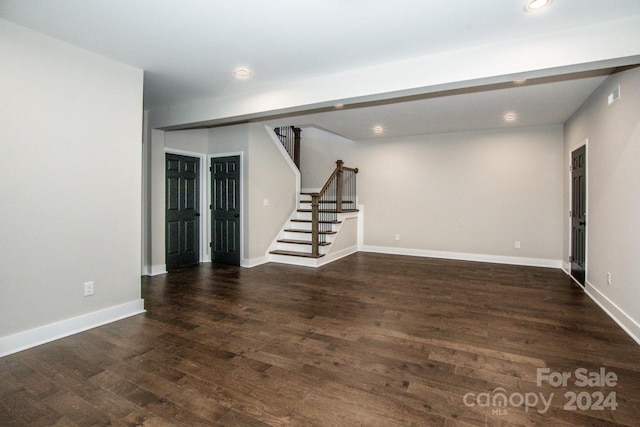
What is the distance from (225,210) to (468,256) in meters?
4.78

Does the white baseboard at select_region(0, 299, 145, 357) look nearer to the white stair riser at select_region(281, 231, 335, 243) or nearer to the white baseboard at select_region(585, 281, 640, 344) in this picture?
the white stair riser at select_region(281, 231, 335, 243)

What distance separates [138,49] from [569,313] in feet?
16.5

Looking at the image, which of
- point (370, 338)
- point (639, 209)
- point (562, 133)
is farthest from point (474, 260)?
point (370, 338)

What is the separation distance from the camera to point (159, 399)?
1973mm

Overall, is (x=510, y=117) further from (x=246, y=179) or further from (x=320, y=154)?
(x=246, y=179)

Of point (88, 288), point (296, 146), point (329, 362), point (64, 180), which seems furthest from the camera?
point (296, 146)

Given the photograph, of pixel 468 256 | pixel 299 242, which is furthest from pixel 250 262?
pixel 468 256

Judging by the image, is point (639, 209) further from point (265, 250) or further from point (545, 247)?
point (265, 250)

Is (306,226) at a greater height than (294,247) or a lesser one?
greater

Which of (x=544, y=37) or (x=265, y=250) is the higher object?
(x=544, y=37)

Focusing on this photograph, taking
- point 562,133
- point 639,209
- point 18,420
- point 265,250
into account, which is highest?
point 562,133

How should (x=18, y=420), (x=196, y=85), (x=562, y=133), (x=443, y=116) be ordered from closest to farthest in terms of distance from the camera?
1. (x=18, y=420)
2. (x=196, y=85)
3. (x=443, y=116)
4. (x=562, y=133)

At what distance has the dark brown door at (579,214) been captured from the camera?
438cm

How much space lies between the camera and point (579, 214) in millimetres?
4656
